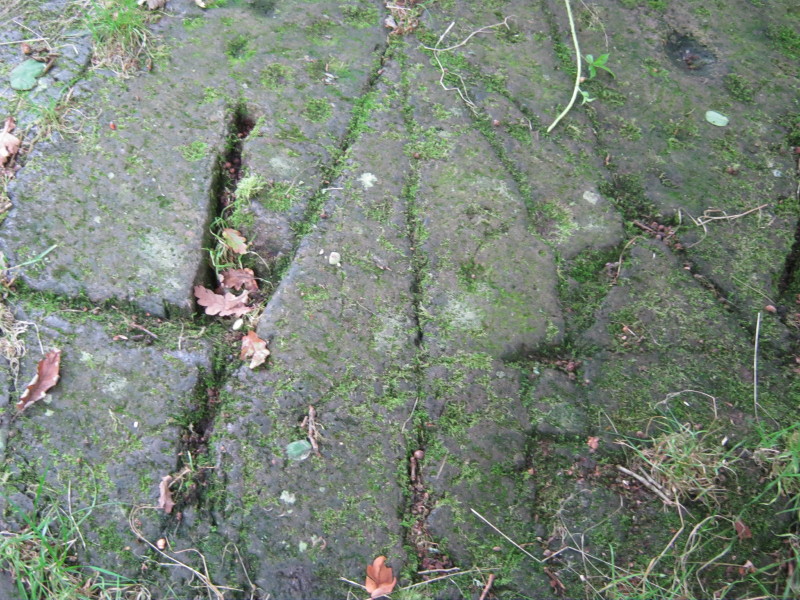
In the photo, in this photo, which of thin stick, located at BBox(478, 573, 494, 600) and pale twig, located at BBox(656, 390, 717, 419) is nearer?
thin stick, located at BBox(478, 573, 494, 600)

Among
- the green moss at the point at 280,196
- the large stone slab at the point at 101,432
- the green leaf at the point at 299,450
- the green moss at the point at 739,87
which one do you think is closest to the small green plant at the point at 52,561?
the large stone slab at the point at 101,432

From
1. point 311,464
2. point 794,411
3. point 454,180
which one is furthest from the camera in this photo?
point 454,180

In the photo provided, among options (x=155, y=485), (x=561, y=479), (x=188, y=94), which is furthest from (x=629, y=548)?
(x=188, y=94)

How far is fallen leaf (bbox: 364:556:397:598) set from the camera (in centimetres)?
182

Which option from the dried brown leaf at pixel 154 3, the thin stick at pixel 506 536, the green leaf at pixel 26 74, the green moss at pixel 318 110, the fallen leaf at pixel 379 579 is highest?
the dried brown leaf at pixel 154 3

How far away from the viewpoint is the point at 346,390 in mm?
2070

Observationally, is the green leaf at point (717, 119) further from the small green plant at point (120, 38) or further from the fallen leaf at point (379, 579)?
the small green plant at point (120, 38)

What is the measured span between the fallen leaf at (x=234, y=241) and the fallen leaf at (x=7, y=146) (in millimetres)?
885

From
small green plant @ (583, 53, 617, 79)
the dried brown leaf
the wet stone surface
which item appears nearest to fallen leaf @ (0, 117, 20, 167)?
the wet stone surface

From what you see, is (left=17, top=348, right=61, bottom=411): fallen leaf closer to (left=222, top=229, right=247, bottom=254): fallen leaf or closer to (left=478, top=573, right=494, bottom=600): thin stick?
(left=222, top=229, right=247, bottom=254): fallen leaf

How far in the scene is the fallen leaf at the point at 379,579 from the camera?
1.82 metres

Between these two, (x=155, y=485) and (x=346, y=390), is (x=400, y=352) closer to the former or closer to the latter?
(x=346, y=390)

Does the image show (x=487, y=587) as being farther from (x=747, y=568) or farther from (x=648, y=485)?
(x=747, y=568)

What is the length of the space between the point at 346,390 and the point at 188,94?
144 centimetres
